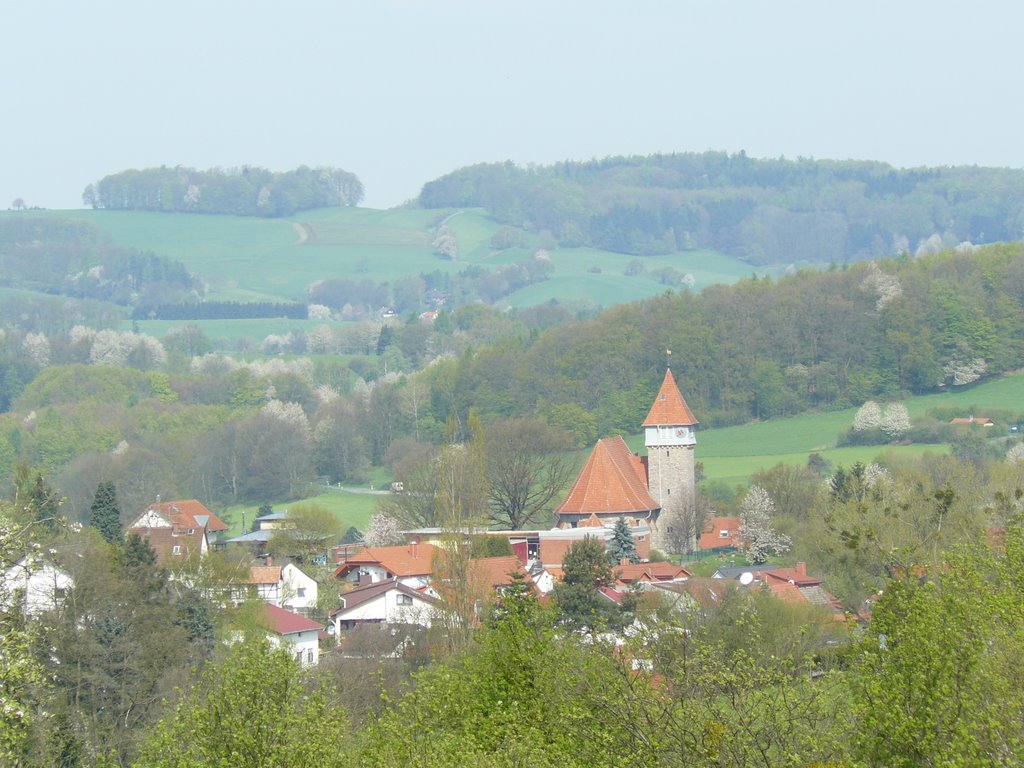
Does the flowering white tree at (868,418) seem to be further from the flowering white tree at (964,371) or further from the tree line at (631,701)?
the tree line at (631,701)

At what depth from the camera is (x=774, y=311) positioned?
100688 mm

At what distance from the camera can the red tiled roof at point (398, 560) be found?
5666 cm

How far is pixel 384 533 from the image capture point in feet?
229

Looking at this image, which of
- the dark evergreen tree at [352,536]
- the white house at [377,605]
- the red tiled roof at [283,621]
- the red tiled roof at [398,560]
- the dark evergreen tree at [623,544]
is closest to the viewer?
the red tiled roof at [283,621]

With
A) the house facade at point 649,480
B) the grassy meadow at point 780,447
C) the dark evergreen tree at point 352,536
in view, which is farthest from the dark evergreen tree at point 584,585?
the grassy meadow at point 780,447

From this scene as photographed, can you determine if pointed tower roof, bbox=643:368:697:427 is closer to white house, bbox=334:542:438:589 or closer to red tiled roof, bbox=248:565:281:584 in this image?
white house, bbox=334:542:438:589

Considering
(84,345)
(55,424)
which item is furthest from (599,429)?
(84,345)

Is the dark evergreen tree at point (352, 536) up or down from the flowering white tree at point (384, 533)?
down

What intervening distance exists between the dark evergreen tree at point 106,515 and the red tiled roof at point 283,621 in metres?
11.3

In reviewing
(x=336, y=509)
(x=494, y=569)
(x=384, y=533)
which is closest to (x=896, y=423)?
(x=336, y=509)

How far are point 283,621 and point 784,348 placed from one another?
57.9m

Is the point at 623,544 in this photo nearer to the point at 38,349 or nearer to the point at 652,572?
the point at 652,572

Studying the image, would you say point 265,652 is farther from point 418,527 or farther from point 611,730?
point 418,527

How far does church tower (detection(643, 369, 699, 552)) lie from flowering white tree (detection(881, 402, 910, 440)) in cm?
1668
